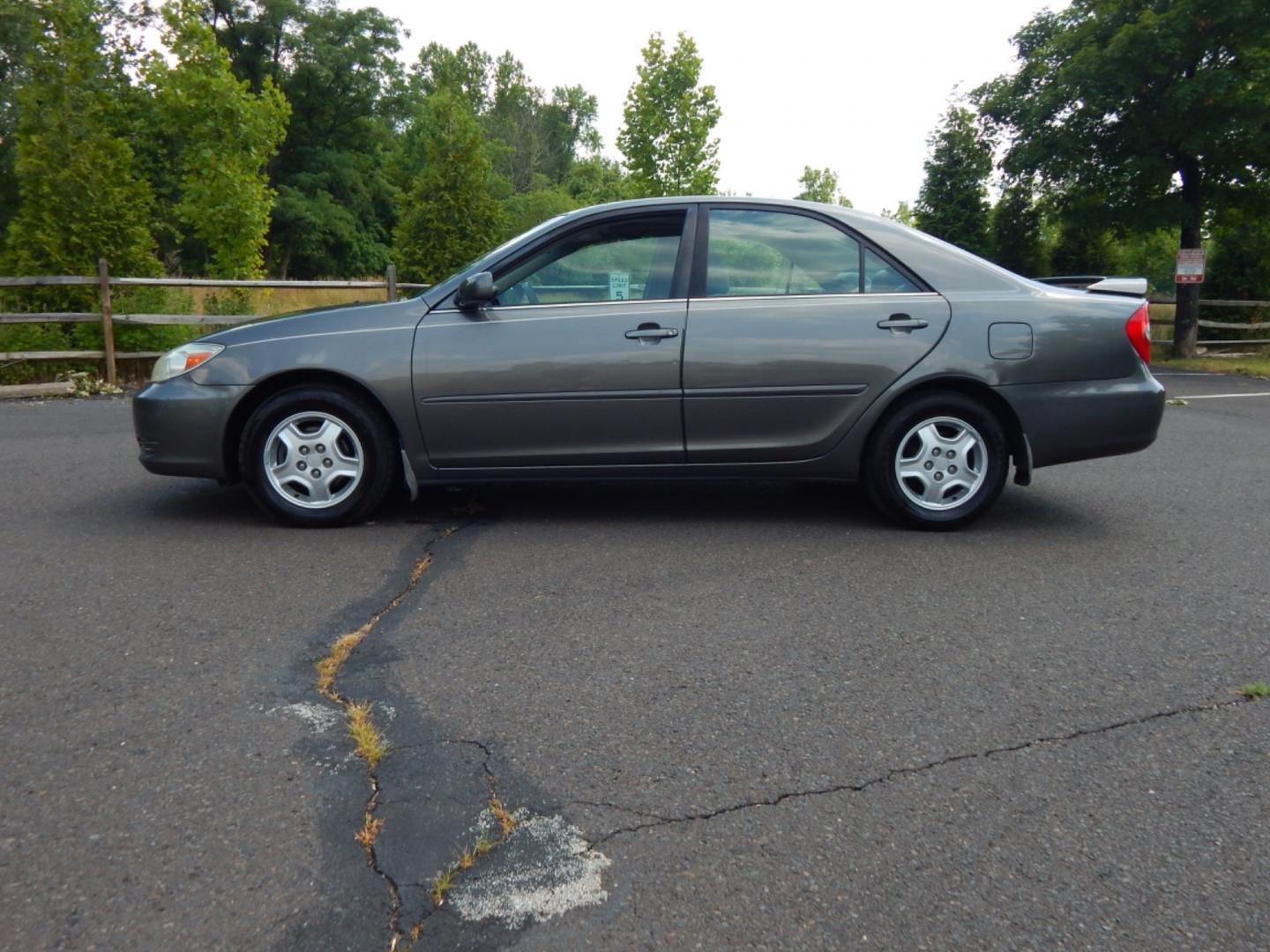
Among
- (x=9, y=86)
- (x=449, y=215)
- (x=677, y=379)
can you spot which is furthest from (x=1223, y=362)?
(x=9, y=86)

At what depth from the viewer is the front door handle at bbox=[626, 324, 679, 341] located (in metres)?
5.36

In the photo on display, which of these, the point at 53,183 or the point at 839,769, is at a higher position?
the point at 53,183

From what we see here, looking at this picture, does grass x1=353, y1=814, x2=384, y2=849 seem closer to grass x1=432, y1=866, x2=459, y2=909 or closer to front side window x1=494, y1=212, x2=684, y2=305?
grass x1=432, y1=866, x2=459, y2=909

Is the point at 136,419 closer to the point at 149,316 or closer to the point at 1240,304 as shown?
the point at 149,316

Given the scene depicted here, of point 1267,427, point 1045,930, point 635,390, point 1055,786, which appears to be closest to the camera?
point 1045,930

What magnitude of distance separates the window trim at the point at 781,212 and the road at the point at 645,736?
1.15 meters

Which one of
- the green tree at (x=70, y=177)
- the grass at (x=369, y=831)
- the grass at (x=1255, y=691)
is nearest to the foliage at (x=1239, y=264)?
the green tree at (x=70, y=177)

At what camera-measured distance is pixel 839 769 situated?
2.82 m

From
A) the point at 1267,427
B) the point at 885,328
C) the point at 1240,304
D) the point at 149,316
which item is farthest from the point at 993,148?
the point at 885,328

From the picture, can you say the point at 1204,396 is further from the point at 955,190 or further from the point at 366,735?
the point at 955,190

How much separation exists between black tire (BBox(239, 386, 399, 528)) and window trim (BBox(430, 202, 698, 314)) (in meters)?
0.65

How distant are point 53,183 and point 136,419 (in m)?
10.2

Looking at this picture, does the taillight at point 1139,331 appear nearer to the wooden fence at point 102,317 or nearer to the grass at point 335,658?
the grass at point 335,658

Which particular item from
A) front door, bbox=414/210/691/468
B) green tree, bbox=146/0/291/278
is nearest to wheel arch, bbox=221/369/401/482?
front door, bbox=414/210/691/468
